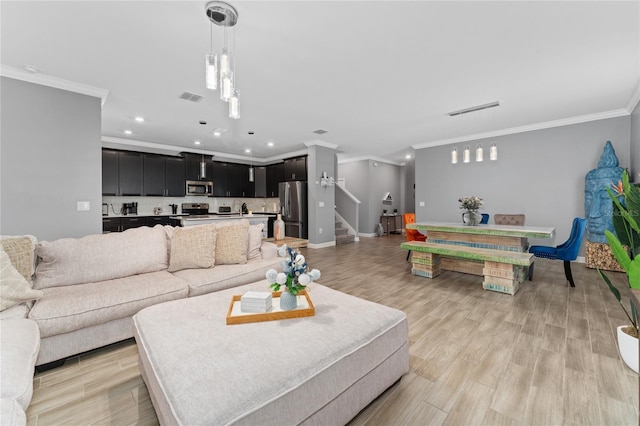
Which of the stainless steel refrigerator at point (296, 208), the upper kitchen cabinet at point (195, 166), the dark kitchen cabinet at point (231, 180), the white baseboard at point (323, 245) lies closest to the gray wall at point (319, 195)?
the white baseboard at point (323, 245)

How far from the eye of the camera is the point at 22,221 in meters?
3.08

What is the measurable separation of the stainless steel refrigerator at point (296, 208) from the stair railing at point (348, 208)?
1686 millimetres

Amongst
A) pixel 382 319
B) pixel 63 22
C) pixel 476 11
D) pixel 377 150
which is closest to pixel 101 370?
pixel 382 319

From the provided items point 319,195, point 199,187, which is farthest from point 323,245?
point 199,187

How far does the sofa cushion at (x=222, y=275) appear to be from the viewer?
245cm

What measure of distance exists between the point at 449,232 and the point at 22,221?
583cm

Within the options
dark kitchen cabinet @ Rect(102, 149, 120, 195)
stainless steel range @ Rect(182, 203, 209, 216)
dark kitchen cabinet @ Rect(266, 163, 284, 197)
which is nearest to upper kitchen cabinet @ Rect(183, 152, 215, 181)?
stainless steel range @ Rect(182, 203, 209, 216)

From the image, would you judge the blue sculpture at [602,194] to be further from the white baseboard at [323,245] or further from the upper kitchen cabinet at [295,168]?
the upper kitchen cabinet at [295,168]

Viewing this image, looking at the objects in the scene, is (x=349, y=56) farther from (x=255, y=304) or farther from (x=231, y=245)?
(x=255, y=304)

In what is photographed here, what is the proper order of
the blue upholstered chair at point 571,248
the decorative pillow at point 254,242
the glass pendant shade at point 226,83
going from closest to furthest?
the glass pendant shade at point 226,83, the decorative pillow at point 254,242, the blue upholstered chair at point 571,248

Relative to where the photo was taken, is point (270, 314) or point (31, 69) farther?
point (31, 69)

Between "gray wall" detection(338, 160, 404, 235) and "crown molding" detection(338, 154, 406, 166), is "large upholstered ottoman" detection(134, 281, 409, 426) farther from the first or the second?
"crown molding" detection(338, 154, 406, 166)

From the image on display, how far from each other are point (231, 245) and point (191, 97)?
94.0 inches

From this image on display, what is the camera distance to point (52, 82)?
3.21 m
